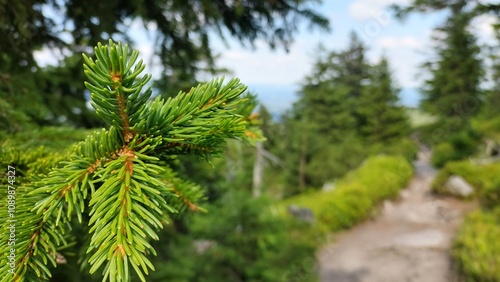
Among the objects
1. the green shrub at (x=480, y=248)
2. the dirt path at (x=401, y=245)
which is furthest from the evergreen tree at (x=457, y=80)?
the green shrub at (x=480, y=248)

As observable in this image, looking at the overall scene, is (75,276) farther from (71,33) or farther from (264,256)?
(264,256)

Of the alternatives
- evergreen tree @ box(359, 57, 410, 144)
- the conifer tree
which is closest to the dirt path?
the conifer tree

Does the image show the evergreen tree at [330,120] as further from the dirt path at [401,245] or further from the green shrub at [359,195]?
the dirt path at [401,245]

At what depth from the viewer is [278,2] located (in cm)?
252

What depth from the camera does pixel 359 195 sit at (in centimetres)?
1315

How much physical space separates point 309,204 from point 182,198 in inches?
533

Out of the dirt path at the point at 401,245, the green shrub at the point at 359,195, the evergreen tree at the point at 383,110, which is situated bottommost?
the dirt path at the point at 401,245

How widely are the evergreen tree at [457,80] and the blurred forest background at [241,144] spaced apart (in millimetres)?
83

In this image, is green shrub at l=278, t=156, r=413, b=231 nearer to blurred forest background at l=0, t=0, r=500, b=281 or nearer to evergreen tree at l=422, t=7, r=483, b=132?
blurred forest background at l=0, t=0, r=500, b=281

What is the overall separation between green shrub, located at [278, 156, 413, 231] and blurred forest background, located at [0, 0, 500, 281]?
0.05 m

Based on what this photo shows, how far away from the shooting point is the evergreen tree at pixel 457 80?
21844 millimetres

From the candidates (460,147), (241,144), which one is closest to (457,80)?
(460,147)

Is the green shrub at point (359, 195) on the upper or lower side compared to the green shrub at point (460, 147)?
lower

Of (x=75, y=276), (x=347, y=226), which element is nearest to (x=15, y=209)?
(x=75, y=276)
